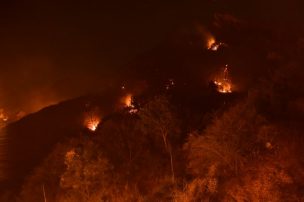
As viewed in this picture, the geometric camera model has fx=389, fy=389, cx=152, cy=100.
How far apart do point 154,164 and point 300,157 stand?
658 inches

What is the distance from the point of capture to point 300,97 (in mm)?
35062

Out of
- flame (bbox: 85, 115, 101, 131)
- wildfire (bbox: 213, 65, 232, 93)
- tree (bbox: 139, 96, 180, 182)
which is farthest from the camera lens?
flame (bbox: 85, 115, 101, 131)

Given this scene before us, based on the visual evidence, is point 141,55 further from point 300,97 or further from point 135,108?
point 300,97

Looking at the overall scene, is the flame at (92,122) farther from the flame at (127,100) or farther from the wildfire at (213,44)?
the wildfire at (213,44)

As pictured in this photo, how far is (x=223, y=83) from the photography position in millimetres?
51844

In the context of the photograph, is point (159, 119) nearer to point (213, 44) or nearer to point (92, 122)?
point (92, 122)

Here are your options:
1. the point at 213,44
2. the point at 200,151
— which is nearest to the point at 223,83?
the point at 213,44

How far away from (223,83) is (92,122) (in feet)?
68.5

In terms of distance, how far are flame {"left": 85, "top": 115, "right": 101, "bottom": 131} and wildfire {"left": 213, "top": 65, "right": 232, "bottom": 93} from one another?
1893 centimetres

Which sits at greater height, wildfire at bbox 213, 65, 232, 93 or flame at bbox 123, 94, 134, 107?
flame at bbox 123, 94, 134, 107

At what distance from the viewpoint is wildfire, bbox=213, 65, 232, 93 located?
51.1 meters

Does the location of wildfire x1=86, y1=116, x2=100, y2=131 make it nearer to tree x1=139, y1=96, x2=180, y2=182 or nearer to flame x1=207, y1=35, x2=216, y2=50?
tree x1=139, y1=96, x2=180, y2=182

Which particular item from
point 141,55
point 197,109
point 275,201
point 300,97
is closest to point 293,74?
point 300,97

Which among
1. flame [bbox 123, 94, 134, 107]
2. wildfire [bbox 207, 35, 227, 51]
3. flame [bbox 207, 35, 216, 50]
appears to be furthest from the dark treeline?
flame [bbox 207, 35, 216, 50]
